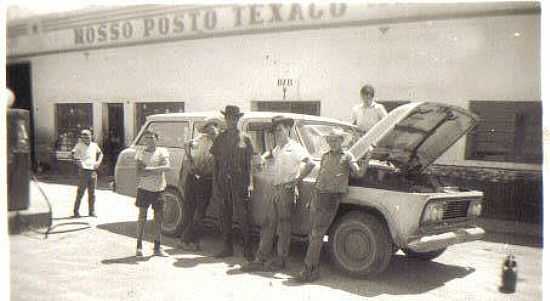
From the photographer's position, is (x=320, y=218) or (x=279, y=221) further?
(x=279, y=221)

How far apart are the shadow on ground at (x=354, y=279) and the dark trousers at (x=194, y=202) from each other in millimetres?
211

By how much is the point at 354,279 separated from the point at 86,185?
4.13 meters

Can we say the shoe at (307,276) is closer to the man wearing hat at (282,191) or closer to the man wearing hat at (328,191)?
the man wearing hat at (328,191)

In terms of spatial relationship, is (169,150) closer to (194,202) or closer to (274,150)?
(194,202)

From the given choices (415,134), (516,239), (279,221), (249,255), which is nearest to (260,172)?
(279,221)

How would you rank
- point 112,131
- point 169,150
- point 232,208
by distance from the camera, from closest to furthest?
point 232,208
point 169,150
point 112,131

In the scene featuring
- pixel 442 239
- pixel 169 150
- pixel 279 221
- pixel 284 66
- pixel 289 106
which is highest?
pixel 284 66

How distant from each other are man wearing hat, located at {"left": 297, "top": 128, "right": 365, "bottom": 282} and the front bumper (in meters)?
0.75

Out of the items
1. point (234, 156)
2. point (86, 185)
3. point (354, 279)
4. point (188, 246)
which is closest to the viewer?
point (354, 279)

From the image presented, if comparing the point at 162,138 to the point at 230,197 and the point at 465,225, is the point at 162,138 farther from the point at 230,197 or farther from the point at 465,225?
the point at 465,225

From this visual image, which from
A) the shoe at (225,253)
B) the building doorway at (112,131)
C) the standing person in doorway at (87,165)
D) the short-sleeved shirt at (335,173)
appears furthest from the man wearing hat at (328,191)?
the standing person in doorway at (87,165)

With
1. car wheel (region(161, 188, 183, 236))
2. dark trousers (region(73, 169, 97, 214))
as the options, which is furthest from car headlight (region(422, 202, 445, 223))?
dark trousers (region(73, 169, 97, 214))

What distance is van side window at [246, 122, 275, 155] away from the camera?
4.55 m

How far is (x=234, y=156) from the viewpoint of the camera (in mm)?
4371
